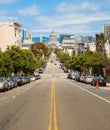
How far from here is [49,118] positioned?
51.8 feet

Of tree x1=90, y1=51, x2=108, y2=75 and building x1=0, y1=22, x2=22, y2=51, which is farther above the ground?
building x1=0, y1=22, x2=22, y2=51

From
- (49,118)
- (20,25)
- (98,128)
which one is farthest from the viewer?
(20,25)

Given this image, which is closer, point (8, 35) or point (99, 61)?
point (99, 61)

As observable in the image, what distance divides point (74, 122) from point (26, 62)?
72.2m

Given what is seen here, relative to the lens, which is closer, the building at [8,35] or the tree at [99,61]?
the tree at [99,61]

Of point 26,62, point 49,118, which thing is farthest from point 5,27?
point 49,118

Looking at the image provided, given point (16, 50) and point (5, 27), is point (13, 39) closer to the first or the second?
point (5, 27)

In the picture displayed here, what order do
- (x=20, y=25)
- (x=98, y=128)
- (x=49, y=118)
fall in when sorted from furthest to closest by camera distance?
1. (x=20, y=25)
2. (x=49, y=118)
3. (x=98, y=128)

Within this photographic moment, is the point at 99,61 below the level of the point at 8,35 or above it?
below

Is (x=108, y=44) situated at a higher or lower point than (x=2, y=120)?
higher

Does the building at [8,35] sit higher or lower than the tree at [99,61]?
higher

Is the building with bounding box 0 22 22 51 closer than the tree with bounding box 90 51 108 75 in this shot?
No

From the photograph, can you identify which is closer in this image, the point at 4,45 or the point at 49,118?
the point at 49,118

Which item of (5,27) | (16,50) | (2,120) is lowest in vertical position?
(2,120)
